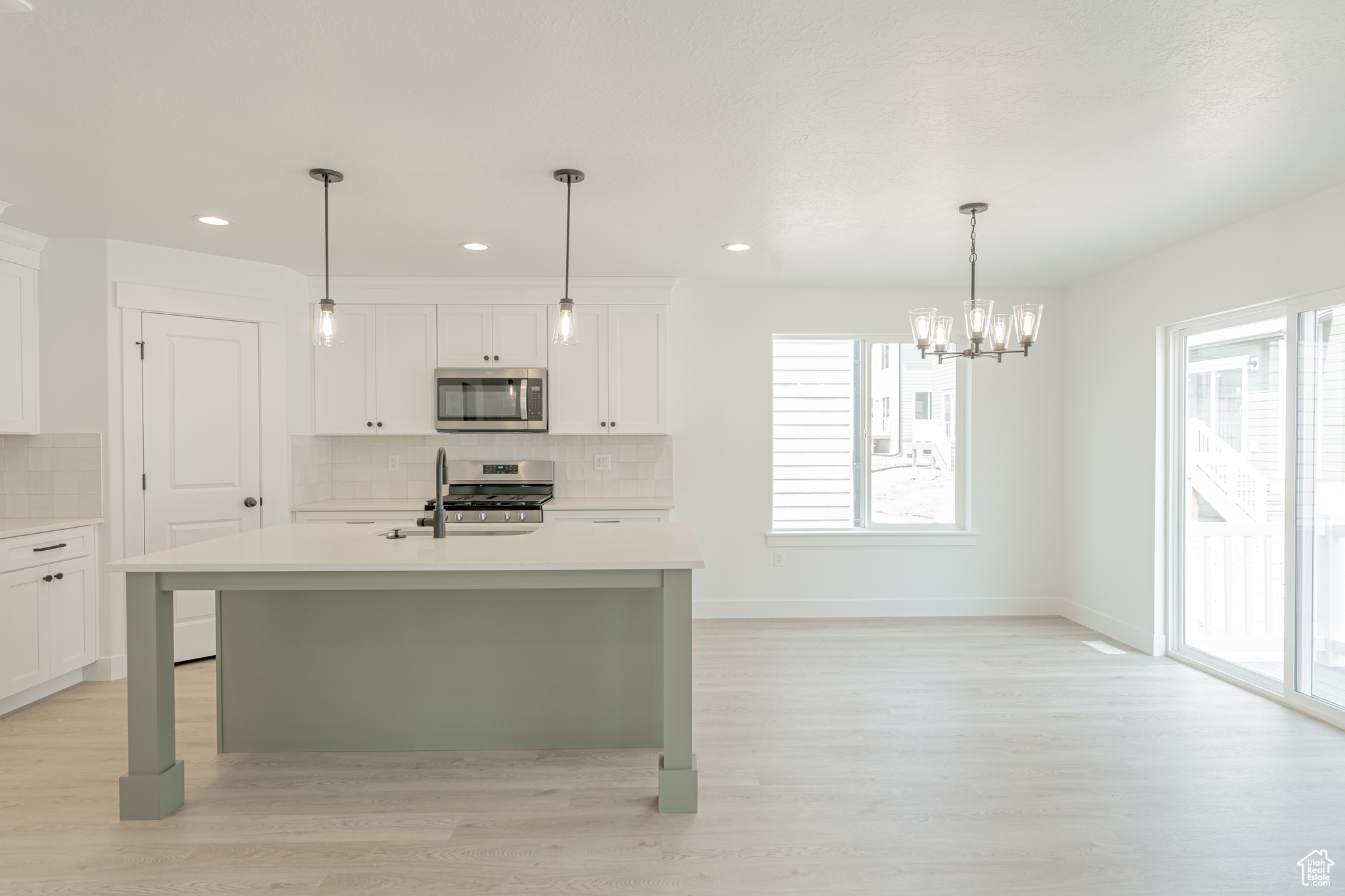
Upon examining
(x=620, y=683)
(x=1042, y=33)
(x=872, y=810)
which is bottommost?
(x=872, y=810)

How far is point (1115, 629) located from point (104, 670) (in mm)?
5598

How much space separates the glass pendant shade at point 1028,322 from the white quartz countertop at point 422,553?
1.56 m

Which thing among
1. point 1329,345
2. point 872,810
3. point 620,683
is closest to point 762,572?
point 620,683

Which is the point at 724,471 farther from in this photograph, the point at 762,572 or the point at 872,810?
the point at 872,810

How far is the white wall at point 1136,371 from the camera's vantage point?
3219mm

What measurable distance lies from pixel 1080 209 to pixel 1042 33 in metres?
1.66

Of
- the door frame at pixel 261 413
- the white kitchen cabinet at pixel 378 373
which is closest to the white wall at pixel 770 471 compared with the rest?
the white kitchen cabinet at pixel 378 373

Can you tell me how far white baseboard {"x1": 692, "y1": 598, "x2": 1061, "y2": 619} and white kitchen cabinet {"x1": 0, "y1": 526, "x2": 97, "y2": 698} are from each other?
3367 mm

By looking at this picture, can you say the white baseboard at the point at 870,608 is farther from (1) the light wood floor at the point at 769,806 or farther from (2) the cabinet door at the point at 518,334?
(2) the cabinet door at the point at 518,334

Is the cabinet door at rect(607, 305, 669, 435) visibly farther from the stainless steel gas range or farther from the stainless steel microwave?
the stainless steel gas range

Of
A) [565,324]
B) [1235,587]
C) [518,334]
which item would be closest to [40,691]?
[518,334]

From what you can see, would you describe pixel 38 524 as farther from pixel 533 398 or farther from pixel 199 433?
pixel 533 398

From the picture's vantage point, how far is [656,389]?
469 cm

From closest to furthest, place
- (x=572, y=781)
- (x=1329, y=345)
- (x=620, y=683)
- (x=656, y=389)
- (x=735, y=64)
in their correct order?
(x=735, y=64), (x=572, y=781), (x=620, y=683), (x=1329, y=345), (x=656, y=389)
